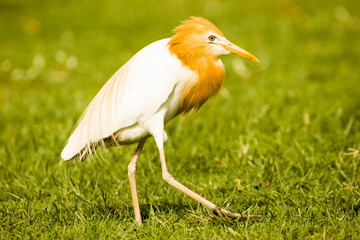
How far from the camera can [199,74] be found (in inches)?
128

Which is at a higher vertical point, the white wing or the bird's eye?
the bird's eye

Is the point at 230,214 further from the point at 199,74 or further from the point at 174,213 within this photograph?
the point at 199,74

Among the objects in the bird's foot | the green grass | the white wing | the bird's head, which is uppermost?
the bird's head

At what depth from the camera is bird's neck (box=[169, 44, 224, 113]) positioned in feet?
10.6

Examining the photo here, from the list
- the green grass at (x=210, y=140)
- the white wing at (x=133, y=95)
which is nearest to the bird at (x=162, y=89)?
the white wing at (x=133, y=95)

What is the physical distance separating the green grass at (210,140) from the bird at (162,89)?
34 centimetres

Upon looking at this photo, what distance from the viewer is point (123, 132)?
341 cm

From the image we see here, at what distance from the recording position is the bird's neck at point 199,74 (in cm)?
323

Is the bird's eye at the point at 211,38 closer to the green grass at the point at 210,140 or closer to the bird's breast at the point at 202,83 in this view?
the bird's breast at the point at 202,83

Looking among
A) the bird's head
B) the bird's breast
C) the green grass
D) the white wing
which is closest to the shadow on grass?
the green grass

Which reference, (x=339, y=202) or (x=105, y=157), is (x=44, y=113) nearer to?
(x=105, y=157)

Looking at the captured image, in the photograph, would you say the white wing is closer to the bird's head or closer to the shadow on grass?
the bird's head

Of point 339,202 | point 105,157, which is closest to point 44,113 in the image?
point 105,157

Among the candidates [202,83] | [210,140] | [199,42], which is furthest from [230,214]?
[210,140]
